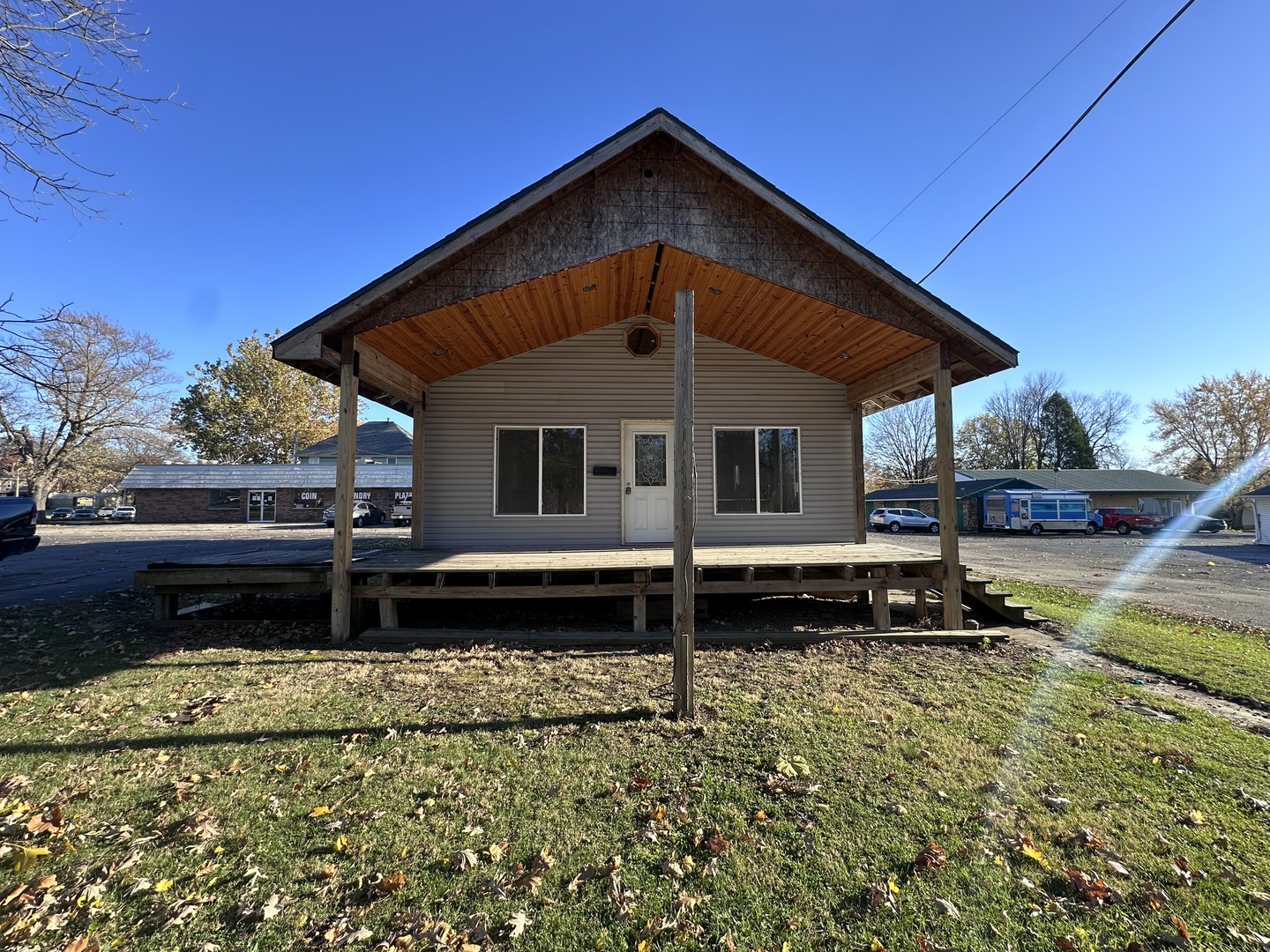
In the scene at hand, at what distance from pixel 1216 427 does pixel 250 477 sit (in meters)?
74.2

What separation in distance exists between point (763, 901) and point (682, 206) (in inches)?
242

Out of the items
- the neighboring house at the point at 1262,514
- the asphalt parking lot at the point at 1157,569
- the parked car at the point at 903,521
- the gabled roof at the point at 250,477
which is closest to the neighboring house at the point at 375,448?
the gabled roof at the point at 250,477

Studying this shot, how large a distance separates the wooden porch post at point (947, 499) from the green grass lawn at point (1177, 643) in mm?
1312

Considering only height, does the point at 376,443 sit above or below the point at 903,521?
above

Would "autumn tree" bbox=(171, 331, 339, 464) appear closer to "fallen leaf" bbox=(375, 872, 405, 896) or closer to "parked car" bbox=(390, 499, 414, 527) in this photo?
"parked car" bbox=(390, 499, 414, 527)

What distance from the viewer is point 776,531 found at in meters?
9.56

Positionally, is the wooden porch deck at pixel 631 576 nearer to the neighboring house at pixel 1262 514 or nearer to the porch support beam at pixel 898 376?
the porch support beam at pixel 898 376

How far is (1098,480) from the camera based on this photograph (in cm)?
3966

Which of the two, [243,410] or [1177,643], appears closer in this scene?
[1177,643]

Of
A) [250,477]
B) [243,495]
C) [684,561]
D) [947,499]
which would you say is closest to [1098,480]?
[947,499]

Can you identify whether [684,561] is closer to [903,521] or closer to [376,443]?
[903,521]

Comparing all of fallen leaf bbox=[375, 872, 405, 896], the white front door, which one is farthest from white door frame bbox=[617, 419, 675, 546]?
fallen leaf bbox=[375, 872, 405, 896]

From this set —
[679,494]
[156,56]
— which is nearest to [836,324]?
[679,494]

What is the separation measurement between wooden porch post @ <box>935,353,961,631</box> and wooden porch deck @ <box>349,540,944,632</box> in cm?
17
